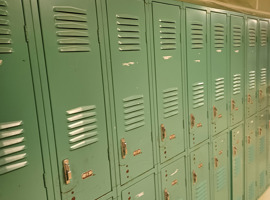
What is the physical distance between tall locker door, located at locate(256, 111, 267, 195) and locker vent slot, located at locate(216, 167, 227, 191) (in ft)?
3.82

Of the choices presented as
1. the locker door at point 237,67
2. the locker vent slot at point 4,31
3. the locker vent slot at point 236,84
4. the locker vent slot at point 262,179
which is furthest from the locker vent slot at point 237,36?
the locker vent slot at point 4,31

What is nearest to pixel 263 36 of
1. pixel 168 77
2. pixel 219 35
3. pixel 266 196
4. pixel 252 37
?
pixel 252 37

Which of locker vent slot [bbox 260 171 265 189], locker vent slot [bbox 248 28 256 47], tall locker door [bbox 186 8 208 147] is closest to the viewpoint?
tall locker door [bbox 186 8 208 147]

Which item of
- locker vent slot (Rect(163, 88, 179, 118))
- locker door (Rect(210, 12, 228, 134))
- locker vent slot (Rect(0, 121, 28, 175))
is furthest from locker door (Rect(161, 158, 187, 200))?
locker vent slot (Rect(0, 121, 28, 175))

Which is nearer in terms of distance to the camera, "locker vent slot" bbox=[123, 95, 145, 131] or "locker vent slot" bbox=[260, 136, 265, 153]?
"locker vent slot" bbox=[123, 95, 145, 131]

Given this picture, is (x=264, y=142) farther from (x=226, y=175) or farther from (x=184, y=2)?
(x=184, y=2)

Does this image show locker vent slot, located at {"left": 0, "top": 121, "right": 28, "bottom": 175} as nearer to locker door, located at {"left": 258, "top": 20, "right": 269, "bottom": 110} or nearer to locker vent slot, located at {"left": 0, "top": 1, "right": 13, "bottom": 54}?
locker vent slot, located at {"left": 0, "top": 1, "right": 13, "bottom": 54}

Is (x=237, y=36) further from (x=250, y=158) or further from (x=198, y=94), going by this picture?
(x=250, y=158)

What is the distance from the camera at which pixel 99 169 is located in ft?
4.91

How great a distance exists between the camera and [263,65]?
3533 mm

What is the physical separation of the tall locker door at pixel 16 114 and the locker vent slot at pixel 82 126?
0.65 ft

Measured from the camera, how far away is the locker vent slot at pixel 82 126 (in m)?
1.33

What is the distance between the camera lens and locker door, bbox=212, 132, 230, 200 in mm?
2657

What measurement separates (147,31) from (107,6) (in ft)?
1.33
